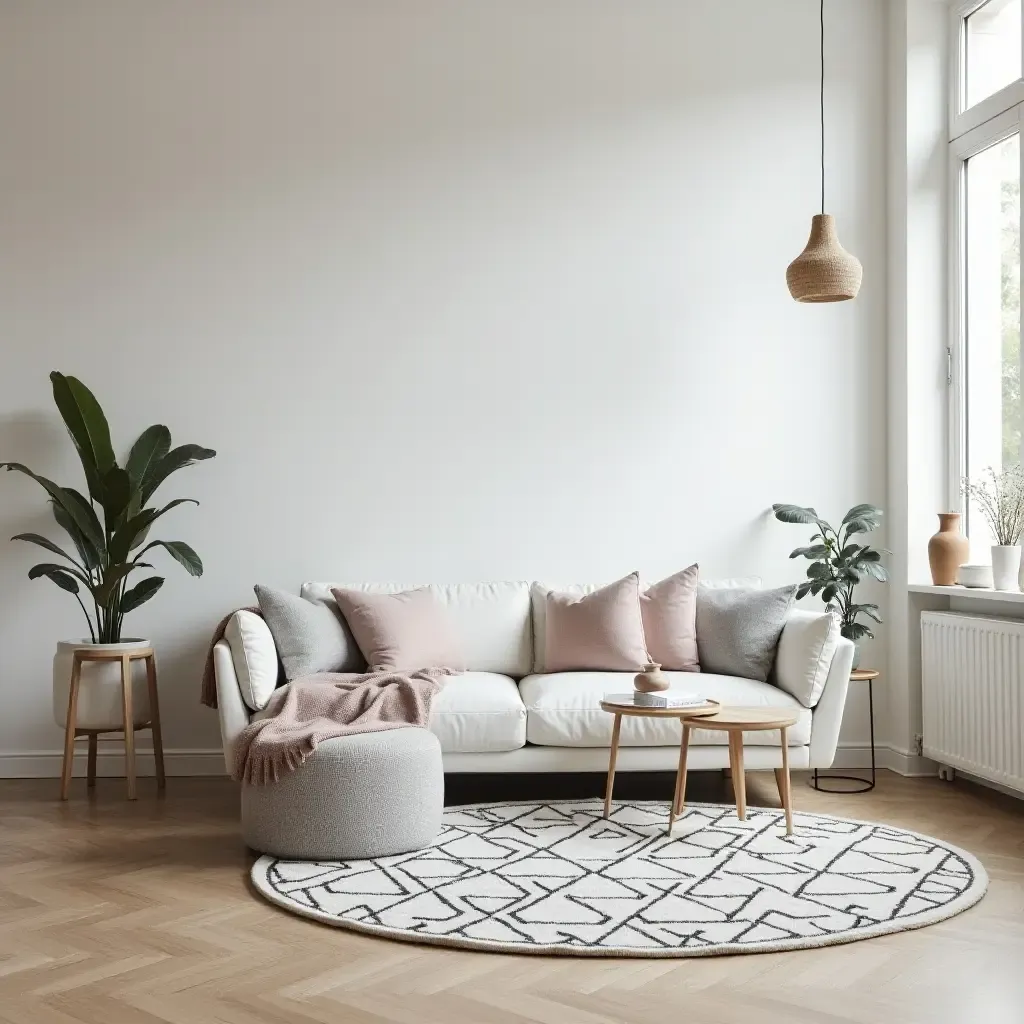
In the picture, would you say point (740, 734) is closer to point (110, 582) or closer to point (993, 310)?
point (993, 310)

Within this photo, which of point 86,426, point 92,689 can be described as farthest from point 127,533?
point 92,689

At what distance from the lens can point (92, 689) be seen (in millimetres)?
4645

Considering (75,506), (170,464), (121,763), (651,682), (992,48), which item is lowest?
(121,763)

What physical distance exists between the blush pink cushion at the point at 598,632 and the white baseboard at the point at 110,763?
1627mm

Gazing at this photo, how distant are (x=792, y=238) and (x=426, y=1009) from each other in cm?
398

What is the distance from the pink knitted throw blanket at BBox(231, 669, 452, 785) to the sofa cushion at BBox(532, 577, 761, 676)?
1.68ft

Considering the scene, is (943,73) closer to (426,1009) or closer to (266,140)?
(266,140)

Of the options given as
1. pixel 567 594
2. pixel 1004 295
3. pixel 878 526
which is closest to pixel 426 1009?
pixel 567 594

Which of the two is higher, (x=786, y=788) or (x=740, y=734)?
(x=740, y=734)

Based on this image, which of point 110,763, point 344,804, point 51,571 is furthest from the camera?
point 110,763

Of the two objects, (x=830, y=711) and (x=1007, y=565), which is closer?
(x=830, y=711)

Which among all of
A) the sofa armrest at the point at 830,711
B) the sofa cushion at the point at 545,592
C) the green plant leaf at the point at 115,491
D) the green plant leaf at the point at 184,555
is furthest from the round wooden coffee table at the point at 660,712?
the green plant leaf at the point at 115,491

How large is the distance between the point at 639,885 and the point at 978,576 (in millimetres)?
2155

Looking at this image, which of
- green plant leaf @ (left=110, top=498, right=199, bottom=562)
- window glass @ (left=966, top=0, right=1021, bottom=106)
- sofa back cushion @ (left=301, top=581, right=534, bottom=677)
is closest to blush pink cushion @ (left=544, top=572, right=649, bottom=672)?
sofa back cushion @ (left=301, top=581, right=534, bottom=677)
